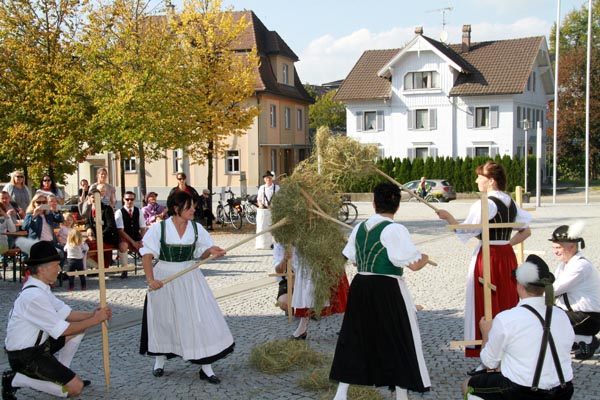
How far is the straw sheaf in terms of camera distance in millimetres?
6562

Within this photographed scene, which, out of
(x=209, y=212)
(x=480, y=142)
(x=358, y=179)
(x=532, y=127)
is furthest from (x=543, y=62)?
(x=358, y=179)

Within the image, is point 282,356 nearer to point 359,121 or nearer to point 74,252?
point 74,252

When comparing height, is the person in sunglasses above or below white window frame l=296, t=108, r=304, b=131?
below

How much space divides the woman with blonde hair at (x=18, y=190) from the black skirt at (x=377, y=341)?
10.7 metres

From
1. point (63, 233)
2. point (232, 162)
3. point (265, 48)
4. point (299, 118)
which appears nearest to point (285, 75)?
point (265, 48)

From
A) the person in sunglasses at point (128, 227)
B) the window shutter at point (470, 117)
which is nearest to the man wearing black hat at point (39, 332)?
the person in sunglasses at point (128, 227)

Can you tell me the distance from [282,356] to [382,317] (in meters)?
1.65

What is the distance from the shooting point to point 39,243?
5.60 m

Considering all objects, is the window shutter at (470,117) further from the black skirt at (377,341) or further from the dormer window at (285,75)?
the black skirt at (377,341)

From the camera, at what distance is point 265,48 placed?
41.3m

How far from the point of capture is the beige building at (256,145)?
40.7 meters

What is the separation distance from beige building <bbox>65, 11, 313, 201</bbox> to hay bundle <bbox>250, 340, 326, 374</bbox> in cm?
3224

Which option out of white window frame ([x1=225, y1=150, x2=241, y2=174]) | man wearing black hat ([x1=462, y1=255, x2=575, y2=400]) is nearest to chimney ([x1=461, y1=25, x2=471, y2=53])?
white window frame ([x1=225, y1=150, x2=241, y2=174])

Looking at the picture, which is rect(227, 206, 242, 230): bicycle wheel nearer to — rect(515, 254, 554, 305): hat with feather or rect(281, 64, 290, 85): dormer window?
rect(515, 254, 554, 305): hat with feather
